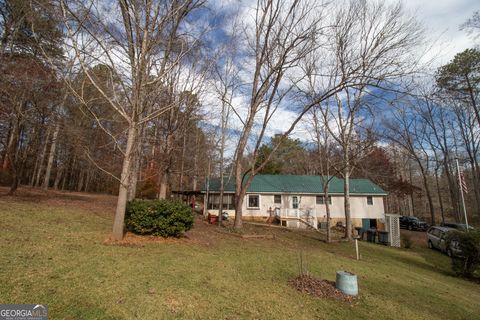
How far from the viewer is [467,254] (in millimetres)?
10078

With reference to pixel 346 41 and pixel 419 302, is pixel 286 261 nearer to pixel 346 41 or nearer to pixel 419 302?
pixel 419 302

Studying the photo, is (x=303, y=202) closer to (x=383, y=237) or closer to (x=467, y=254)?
(x=383, y=237)

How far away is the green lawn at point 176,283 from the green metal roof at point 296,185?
1536cm

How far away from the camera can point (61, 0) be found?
22.6 ft

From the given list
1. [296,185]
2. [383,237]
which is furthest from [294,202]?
[383,237]

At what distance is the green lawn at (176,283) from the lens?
386cm

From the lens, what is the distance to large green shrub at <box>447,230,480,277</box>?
980 centimetres

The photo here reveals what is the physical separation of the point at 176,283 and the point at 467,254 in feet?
38.8

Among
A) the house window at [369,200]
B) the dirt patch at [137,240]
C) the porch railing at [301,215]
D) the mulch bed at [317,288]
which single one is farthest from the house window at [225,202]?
the mulch bed at [317,288]

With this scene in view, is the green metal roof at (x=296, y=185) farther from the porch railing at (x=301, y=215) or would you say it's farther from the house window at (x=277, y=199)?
the porch railing at (x=301, y=215)

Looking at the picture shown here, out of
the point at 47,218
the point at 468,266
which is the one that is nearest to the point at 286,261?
the point at 468,266

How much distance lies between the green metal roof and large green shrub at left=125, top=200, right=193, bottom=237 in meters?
14.7

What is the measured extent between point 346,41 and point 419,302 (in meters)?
12.3

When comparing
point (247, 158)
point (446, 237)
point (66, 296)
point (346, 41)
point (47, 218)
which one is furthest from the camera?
point (247, 158)
